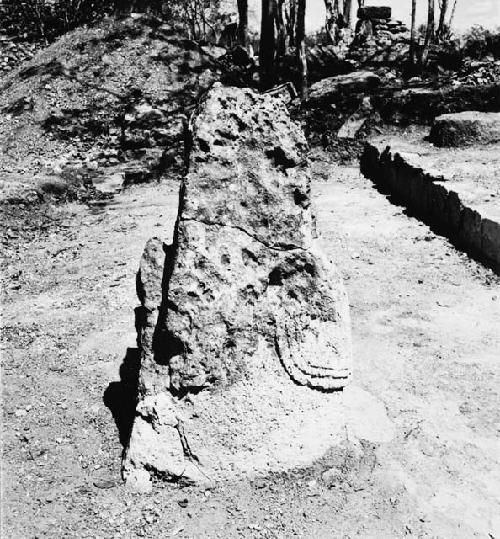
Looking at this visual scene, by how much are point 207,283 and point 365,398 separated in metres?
1.34

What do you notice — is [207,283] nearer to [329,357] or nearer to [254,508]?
[329,357]

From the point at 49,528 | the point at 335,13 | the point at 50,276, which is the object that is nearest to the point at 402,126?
the point at 50,276

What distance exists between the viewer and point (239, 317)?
2.87m

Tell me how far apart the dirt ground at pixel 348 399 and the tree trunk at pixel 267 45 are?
25.7ft

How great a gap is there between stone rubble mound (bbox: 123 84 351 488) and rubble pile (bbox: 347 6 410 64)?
570 inches

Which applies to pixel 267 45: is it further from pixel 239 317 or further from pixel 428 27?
pixel 239 317

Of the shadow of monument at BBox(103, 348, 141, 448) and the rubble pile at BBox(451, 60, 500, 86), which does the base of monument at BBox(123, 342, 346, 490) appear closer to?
the shadow of monument at BBox(103, 348, 141, 448)

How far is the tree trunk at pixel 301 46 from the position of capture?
10.7 metres

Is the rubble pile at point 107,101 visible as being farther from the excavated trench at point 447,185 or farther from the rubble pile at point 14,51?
the excavated trench at point 447,185

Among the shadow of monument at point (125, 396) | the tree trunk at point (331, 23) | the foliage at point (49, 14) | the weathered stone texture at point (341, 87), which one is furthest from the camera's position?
the tree trunk at point (331, 23)

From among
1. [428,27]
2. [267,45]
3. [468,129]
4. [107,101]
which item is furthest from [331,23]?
[468,129]

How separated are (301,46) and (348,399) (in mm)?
9027

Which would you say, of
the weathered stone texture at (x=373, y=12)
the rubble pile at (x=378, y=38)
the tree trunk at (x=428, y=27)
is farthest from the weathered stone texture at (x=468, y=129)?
the weathered stone texture at (x=373, y=12)

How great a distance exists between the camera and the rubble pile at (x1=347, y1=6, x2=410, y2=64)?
16562mm
